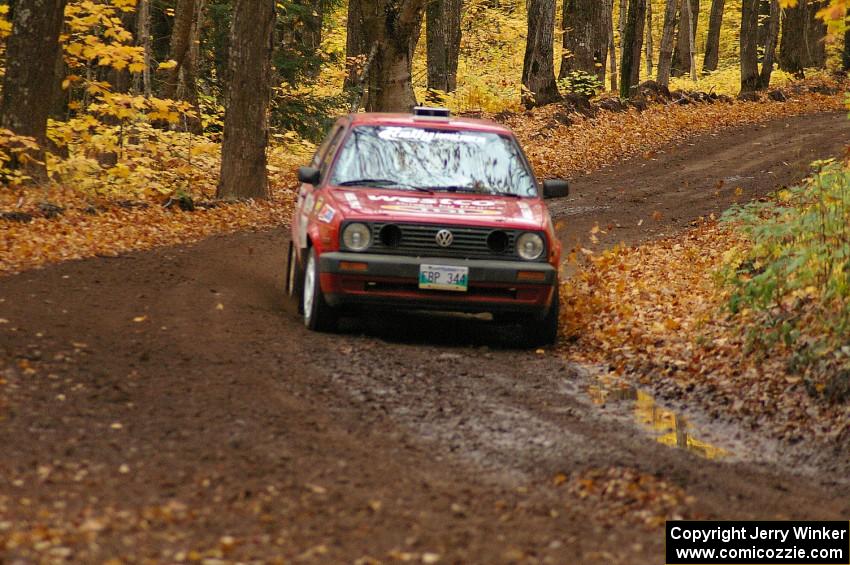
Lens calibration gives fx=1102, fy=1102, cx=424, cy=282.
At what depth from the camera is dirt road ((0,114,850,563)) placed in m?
4.77

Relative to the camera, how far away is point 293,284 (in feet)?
36.4

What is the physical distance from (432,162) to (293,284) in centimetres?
213

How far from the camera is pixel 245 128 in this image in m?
17.6

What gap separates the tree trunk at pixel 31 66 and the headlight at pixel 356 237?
840cm

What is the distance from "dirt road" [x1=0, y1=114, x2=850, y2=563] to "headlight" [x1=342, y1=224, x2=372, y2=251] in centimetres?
77

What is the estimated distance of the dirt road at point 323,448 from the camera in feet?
15.7

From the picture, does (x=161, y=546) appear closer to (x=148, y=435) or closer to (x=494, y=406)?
(x=148, y=435)

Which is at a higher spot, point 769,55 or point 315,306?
point 769,55

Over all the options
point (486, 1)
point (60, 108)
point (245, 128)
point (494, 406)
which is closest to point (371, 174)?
point (494, 406)

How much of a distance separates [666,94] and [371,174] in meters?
22.5

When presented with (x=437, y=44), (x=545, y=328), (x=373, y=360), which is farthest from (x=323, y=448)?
(x=437, y=44)

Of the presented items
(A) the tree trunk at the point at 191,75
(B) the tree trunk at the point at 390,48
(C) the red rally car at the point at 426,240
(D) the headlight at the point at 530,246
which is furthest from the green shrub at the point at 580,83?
(D) the headlight at the point at 530,246
